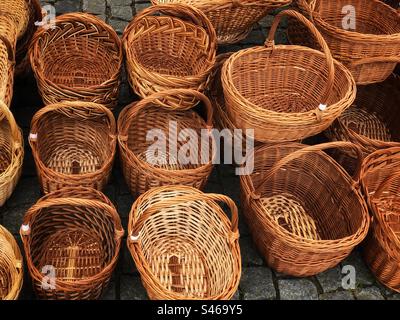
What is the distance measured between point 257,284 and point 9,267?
4.94ft

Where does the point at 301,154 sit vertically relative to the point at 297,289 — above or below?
above

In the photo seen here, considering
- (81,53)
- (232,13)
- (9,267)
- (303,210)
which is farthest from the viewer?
(81,53)

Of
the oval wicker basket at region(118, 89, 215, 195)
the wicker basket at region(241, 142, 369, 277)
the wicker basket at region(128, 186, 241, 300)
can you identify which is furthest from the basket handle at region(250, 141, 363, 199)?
the oval wicker basket at region(118, 89, 215, 195)

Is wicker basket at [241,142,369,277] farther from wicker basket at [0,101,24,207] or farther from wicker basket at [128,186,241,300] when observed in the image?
wicker basket at [0,101,24,207]

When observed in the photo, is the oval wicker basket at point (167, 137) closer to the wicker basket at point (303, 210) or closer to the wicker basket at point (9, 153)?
the wicker basket at point (303, 210)

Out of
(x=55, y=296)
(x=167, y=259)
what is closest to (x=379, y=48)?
(x=167, y=259)

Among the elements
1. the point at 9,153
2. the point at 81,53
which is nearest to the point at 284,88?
the point at 81,53

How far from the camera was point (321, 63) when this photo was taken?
351 centimetres

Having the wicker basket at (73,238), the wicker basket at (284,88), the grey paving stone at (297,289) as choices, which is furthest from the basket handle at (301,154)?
the wicker basket at (73,238)

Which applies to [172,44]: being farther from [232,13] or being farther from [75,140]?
[75,140]

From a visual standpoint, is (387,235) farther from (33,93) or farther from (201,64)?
(33,93)

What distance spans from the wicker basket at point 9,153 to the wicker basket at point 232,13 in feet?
4.52

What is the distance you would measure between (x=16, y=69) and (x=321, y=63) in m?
2.26

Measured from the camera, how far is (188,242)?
325 cm
